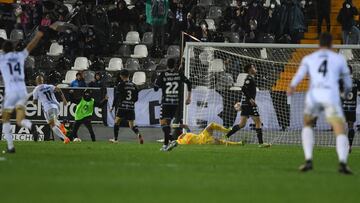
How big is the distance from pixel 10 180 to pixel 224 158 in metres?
7.09

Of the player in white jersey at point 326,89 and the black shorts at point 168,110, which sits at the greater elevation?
the player in white jersey at point 326,89

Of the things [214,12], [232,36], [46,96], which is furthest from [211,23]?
[46,96]

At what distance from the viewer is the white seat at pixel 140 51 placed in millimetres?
32950

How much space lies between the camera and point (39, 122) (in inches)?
1193

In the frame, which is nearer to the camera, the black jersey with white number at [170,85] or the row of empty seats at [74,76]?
the black jersey with white number at [170,85]

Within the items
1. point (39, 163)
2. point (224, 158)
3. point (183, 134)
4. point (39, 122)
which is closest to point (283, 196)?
point (39, 163)

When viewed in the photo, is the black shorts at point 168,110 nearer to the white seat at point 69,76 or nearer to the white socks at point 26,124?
the white socks at point 26,124

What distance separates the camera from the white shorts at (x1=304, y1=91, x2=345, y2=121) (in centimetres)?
1449

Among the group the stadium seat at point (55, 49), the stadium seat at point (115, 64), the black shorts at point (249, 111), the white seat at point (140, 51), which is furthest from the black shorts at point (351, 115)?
the stadium seat at point (55, 49)

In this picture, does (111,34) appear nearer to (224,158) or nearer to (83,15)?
(83,15)

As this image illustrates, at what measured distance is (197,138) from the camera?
26828mm

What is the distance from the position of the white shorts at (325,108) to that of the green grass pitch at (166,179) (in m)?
1.01

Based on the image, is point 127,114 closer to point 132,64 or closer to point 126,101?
point 126,101

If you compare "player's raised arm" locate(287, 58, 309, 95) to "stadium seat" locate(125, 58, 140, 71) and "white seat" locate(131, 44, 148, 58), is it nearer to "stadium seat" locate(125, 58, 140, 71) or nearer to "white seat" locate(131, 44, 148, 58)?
"stadium seat" locate(125, 58, 140, 71)
